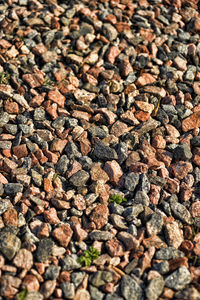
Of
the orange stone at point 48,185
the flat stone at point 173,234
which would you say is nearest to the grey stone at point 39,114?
the orange stone at point 48,185

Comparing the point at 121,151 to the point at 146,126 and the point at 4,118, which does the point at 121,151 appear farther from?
the point at 4,118

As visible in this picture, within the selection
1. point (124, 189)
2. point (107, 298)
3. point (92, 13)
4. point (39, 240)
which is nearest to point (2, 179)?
point (39, 240)

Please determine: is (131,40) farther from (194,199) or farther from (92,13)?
(194,199)

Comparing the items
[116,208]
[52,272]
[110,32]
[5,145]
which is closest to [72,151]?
[5,145]

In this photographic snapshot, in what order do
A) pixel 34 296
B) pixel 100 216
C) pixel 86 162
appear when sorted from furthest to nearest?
pixel 86 162 → pixel 100 216 → pixel 34 296

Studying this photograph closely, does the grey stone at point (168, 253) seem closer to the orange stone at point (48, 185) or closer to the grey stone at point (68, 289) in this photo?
the grey stone at point (68, 289)
